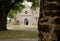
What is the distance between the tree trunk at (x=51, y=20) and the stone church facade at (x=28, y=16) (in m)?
64.3

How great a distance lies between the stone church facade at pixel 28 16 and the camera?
6812cm

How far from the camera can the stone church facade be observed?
68125 millimetres

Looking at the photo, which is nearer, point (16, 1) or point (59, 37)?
point (59, 37)

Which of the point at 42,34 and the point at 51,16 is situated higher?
the point at 51,16

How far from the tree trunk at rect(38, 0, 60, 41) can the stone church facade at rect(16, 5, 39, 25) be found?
64346 millimetres

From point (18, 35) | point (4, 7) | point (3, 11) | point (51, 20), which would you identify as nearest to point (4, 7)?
point (4, 7)

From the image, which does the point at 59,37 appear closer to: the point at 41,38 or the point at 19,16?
the point at 41,38

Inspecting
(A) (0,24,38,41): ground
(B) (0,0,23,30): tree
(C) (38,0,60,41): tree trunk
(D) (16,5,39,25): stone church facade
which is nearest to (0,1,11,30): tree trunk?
(B) (0,0,23,30): tree

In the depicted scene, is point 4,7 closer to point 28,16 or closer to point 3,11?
point 3,11

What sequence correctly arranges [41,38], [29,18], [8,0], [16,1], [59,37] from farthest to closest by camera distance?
[29,18] → [16,1] → [8,0] → [41,38] → [59,37]

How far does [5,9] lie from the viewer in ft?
92.5

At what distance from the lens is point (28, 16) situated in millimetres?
69188

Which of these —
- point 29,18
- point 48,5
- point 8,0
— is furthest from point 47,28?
point 29,18

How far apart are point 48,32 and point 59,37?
170 millimetres
